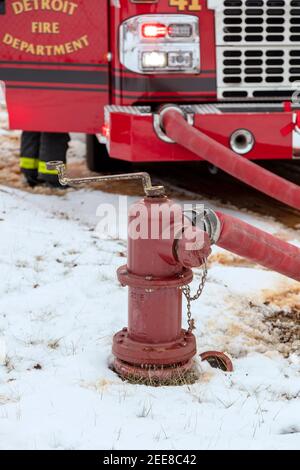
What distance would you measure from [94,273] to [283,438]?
1762mm

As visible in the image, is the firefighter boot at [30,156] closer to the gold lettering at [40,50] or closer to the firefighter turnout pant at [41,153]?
the firefighter turnout pant at [41,153]

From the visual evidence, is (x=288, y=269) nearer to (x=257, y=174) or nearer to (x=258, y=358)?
(x=258, y=358)

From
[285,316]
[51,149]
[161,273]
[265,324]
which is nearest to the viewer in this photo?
[161,273]

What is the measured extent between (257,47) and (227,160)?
36.2 inches

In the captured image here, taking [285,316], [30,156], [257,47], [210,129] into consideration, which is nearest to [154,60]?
[210,129]

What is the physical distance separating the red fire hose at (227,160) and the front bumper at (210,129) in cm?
12

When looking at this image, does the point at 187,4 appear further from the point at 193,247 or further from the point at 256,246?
the point at 193,247

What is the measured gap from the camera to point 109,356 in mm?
3389

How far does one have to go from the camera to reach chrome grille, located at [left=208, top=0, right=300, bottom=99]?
17.4 ft

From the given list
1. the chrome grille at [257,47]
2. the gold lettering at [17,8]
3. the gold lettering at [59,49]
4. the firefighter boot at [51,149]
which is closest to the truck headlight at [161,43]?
the chrome grille at [257,47]

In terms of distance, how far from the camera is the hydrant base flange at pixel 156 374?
124 inches

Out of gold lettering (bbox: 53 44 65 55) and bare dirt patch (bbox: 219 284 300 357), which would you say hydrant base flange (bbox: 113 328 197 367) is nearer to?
bare dirt patch (bbox: 219 284 300 357)

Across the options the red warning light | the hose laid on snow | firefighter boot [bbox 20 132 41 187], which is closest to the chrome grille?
the red warning light

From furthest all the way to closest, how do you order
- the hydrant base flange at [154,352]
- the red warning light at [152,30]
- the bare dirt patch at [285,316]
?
the red warning light at [152,30] → the bare dirt patch at [285,316] → the hydrant base flange at [154,352]
